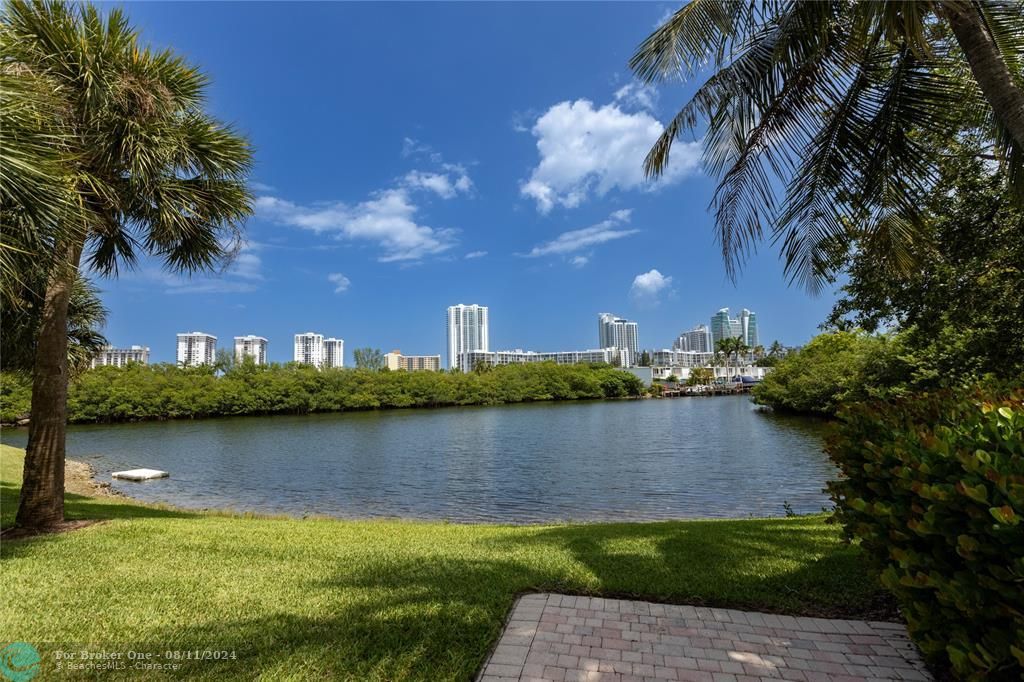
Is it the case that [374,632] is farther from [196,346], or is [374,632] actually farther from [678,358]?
[678,358]

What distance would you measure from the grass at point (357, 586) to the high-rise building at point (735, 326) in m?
171

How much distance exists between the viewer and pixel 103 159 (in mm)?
5613

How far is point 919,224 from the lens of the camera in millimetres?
4715

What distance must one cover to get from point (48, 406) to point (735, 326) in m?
198

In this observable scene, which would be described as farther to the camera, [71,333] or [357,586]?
[71,333]

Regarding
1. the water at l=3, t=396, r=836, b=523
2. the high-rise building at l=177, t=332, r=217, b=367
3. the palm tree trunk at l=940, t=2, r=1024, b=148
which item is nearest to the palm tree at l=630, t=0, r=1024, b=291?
the palm tree trunk at l=940, t=2, r=1024, b=148

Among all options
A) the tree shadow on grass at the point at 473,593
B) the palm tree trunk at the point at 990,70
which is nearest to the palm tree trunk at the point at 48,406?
the tree shadow on grass at the point at 473,593

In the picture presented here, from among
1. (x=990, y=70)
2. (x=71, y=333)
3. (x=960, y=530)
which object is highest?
(x=990, y=70)

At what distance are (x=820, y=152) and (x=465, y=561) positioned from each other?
5378mm

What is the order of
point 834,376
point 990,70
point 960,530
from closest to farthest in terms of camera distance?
point 960,530 → point 990,70 → point 834,376

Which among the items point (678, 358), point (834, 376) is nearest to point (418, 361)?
point (678, 358)

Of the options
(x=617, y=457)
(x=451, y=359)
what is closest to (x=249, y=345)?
(x=451, y=359)

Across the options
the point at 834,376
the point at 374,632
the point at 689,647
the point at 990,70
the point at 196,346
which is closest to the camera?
the point at 689,647

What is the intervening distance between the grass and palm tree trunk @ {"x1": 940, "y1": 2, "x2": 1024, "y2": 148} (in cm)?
351
